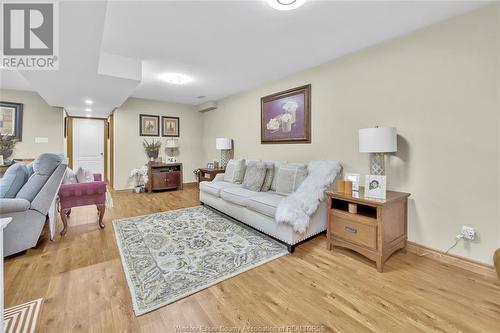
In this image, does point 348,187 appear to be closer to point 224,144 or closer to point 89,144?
point 224,144

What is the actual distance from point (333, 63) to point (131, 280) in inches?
134

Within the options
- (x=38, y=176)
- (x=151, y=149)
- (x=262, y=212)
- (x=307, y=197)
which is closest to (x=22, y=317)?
(x=38, y=176)

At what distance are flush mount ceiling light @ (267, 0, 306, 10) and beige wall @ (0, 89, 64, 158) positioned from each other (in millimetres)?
5835

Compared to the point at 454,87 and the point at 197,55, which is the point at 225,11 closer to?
the point at 197,55

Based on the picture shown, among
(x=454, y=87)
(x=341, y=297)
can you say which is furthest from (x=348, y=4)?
(x=341, y=297)

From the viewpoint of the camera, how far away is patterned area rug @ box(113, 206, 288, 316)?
169cm

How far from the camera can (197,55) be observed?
292 centimetres

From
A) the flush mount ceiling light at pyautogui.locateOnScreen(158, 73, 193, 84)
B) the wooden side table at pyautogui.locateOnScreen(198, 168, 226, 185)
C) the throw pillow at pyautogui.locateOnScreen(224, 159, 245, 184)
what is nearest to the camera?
the flush mount ceiling light at pyautogui.locateOnScreen(158, 73, 193, 84)

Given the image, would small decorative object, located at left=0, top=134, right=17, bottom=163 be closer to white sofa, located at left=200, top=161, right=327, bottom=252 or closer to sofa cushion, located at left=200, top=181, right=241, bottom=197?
sofa cushion, located at left=200, top=181, right=241, bottom=197

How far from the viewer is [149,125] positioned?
555 centimetres

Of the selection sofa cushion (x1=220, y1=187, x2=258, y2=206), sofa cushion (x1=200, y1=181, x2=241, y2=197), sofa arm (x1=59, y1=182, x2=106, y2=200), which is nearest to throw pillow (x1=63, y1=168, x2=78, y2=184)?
sofa arm (x1=59, y1=182, x2=106, y2=200)

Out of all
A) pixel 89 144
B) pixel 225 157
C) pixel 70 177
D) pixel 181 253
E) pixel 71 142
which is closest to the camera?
pixel 181 253

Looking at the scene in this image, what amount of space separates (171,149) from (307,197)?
4.42 metres

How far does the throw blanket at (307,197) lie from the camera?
2295 mm
